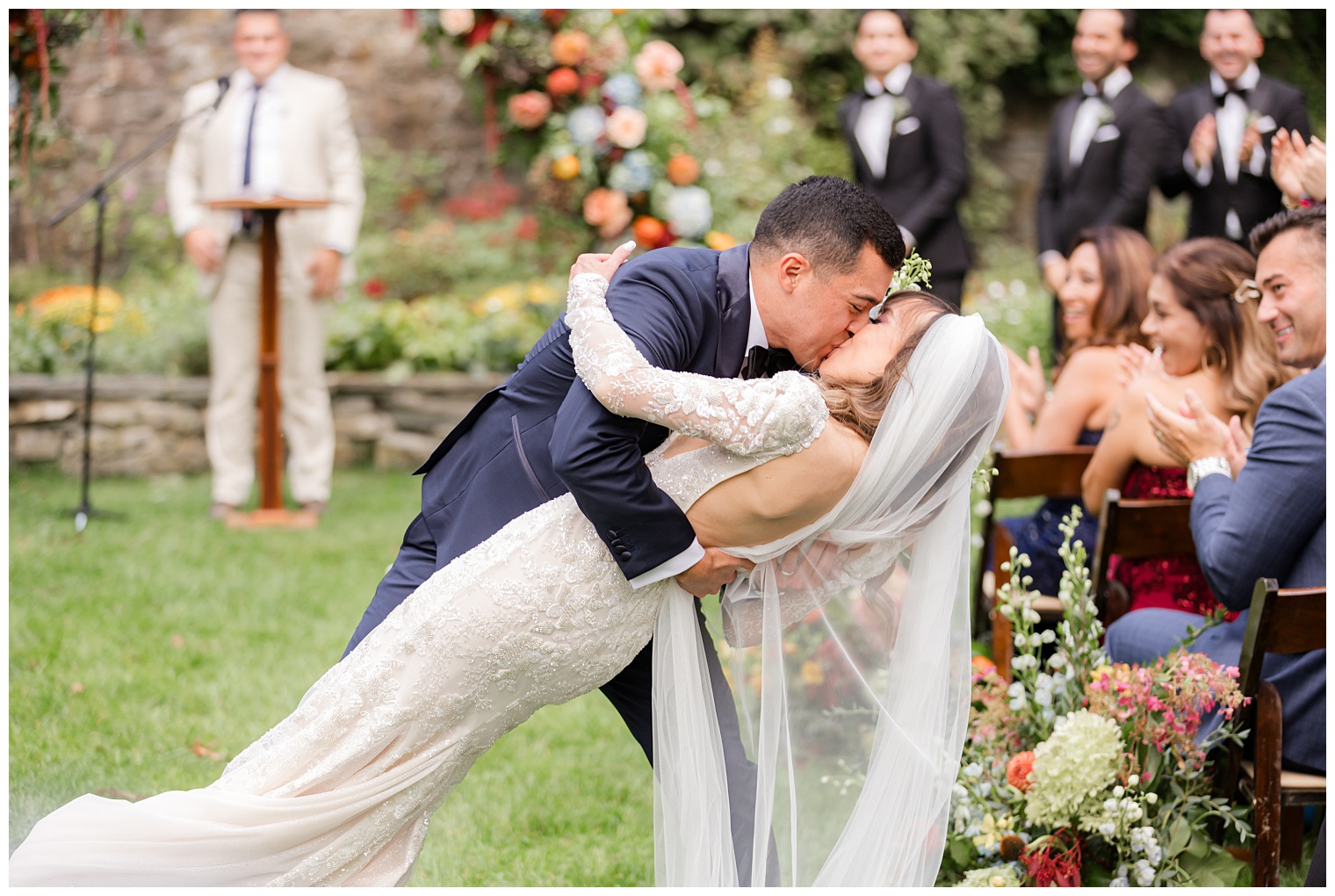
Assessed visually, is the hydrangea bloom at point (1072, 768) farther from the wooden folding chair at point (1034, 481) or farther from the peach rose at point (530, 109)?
the peach rose at point (530, 109)

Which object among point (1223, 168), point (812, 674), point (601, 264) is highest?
point (1223, 168)

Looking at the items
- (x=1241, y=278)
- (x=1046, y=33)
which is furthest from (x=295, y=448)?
(x=1046, y=33)

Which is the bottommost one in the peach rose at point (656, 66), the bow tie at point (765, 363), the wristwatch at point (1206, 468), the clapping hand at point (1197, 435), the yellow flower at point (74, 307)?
the yellow flower at point (74, 307)

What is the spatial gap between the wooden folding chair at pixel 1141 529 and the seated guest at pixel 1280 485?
250mm

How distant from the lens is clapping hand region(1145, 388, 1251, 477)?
337 cm

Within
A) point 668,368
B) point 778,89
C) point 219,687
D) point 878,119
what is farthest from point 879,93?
point 668,368

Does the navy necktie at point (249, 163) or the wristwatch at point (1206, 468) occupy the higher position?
the navy necktie at point (249, 163)

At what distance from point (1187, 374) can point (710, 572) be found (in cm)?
221

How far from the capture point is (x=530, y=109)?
814 cm

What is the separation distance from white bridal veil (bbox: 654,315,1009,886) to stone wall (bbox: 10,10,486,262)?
8.91 meters

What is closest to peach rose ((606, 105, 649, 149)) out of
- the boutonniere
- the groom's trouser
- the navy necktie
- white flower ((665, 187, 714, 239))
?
white flower ((665, 187, 714, 239))

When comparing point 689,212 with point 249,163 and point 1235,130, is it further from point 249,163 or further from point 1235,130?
point 1235,130

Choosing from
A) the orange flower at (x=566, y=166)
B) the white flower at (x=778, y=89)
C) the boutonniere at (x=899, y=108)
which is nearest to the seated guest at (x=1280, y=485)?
the boutonniere at (x=899, y=108)

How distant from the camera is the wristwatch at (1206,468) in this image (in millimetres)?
3348
